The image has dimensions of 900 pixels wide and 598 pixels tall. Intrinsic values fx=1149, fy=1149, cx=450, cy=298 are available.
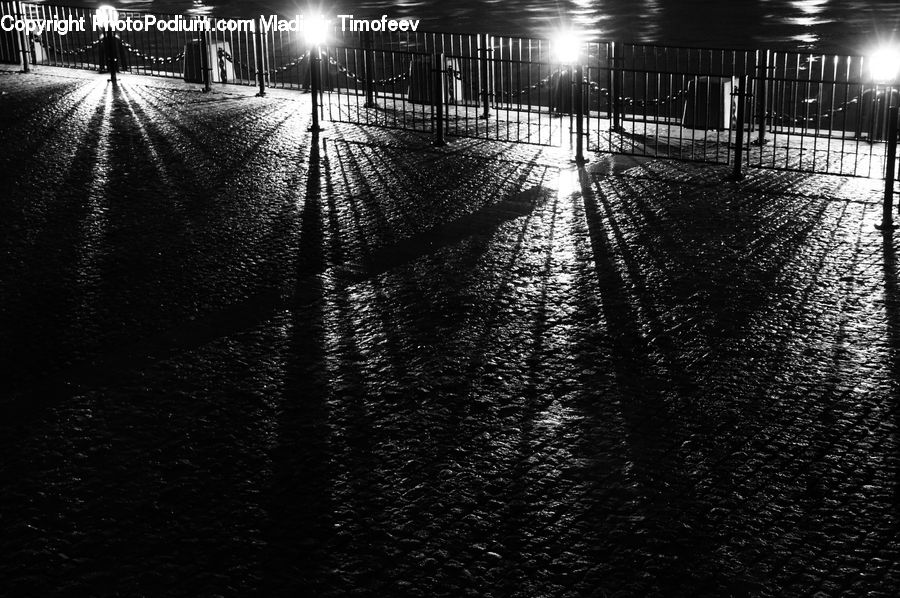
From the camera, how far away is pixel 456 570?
5.18 metres

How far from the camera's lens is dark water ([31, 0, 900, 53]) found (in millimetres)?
26047

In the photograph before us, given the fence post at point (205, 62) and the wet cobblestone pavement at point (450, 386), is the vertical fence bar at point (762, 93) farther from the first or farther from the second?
the fence post at point (205, 62)

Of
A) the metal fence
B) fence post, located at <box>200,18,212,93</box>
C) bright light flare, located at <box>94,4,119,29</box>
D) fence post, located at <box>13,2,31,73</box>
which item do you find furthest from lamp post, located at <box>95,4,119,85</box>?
fence post, located at <box>13,2,31,73</box>

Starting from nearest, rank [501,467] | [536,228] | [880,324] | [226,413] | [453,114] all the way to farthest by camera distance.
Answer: [501,467] < [226,413] < [880,324] < [536,228] < [453,114]

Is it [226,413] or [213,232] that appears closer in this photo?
[226,413]

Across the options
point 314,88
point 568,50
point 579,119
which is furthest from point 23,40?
point 579,119

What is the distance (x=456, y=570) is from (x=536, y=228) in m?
5.95

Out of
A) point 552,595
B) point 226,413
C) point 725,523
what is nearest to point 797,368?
point 725,523

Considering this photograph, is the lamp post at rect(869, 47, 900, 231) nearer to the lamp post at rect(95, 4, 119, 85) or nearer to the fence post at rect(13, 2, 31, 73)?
the lamp post at rect(95, 4, 119, 85)

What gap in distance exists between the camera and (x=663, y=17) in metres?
31.2

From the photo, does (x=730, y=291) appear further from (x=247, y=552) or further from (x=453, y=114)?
(x=453, y=114)

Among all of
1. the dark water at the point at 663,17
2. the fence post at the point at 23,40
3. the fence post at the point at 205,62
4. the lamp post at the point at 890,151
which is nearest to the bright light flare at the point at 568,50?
the lamp post at the point at 890,151

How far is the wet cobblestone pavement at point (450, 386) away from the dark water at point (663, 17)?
48.0 ft

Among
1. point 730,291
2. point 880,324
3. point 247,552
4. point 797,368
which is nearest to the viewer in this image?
point 247,552
